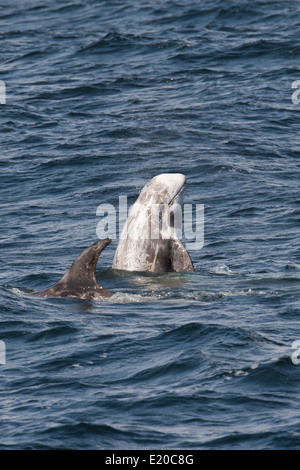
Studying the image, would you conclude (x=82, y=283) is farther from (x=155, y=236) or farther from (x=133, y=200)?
(x=133, y=200)

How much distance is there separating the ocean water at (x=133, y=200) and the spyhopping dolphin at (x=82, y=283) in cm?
18

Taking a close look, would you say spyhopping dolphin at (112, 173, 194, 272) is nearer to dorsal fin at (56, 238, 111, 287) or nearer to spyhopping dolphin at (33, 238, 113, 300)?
spyhopping dolphin at (33, 238, 113, 300)

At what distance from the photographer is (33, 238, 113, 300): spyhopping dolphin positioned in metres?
13.8

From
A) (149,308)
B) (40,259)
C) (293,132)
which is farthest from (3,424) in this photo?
(293,132)

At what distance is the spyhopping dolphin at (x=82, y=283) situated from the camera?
45.1 ft

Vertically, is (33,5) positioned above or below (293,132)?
above

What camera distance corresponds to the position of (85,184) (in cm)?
2308

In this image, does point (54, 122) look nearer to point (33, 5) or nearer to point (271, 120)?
point (271, 120)

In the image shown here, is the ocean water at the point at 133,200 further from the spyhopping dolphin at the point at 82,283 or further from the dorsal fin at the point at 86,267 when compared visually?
the dorsal fin at the point at 86,267

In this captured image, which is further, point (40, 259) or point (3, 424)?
point (40, 259)

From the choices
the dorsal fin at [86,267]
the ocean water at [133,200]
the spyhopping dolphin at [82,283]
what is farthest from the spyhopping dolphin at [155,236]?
the dorsal fin at [86,267]

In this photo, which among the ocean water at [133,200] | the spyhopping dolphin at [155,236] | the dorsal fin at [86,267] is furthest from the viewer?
the spyhopping dolphin at [155,236]

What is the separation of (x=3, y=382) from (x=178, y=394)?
87.2 inches
